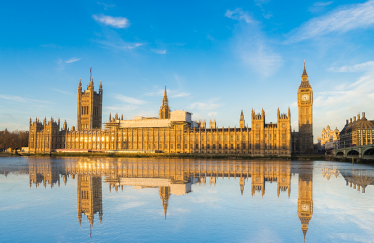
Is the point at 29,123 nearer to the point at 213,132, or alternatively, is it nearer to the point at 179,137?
the point at 179,137

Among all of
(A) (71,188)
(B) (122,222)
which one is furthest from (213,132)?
(B) (122,222)

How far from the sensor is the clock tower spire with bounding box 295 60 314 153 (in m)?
125

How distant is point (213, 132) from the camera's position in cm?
12538

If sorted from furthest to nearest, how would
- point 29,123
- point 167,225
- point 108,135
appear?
1. point 29,123
2. point 108,135
3. point 167,225

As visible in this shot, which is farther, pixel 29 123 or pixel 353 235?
pixel 29 123

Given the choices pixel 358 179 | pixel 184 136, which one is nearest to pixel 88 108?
pixel 184 136

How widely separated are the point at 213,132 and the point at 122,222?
368 ft

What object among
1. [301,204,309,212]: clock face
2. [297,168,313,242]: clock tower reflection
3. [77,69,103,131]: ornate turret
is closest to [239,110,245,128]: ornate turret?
[77,69,103,131]: ornate turret

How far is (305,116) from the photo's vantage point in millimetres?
128500

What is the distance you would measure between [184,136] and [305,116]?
4979 centimetres

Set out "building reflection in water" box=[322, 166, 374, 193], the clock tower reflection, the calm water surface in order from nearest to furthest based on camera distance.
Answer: the calm water surface → the clock tower reflection → "building reflection in water" box=[322, 166, 374, 193]

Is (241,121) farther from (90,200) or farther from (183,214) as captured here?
(183,214)

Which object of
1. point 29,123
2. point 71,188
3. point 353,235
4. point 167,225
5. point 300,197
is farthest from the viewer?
point 29,123

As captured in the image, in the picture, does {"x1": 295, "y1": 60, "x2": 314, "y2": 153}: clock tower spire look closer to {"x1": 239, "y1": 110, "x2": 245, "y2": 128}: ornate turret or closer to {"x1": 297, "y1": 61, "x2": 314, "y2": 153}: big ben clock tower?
{"x1": 297, "y1": 61, "x2": 314, "y2": 153}: big ben clock tower
